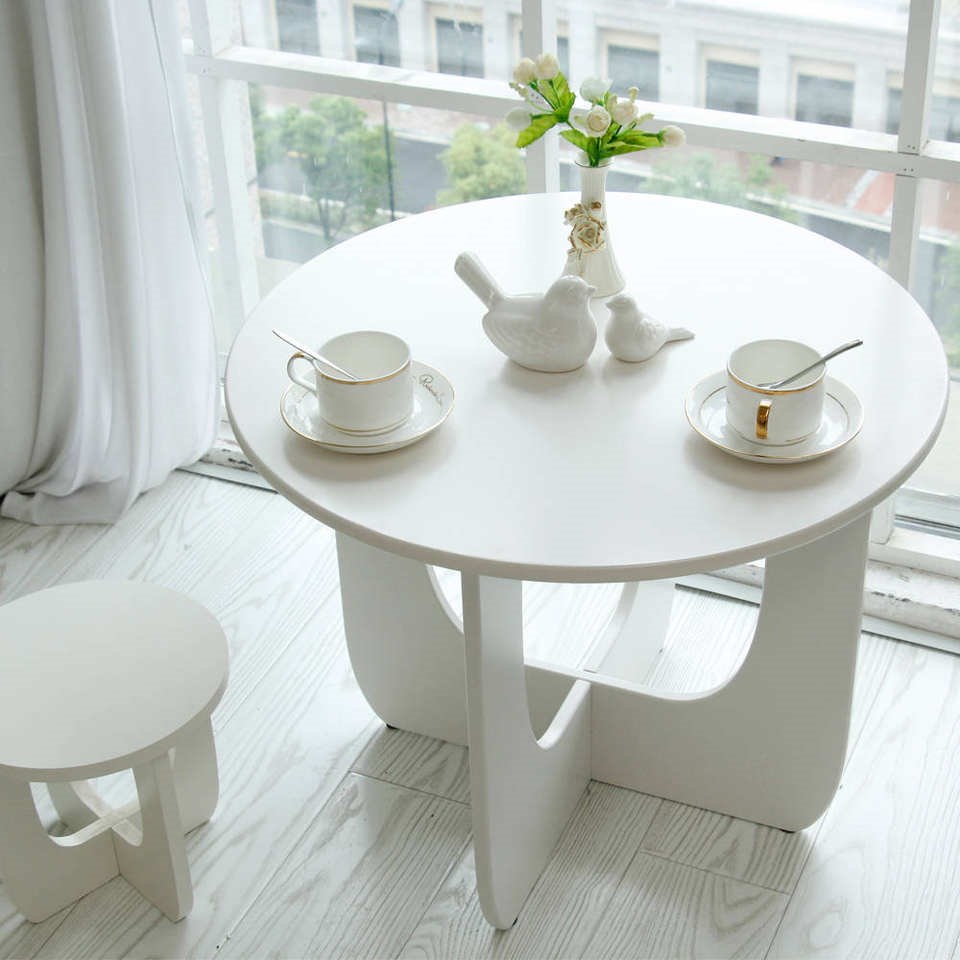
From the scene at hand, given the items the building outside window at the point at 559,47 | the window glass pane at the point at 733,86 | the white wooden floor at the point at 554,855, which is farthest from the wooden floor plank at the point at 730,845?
the building outside window at the point at 559,47

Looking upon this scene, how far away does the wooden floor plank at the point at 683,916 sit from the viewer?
1.66m

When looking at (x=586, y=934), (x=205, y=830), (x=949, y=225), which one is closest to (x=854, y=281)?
(x=949, y=225)

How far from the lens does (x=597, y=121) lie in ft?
4.97

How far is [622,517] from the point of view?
1.28 m

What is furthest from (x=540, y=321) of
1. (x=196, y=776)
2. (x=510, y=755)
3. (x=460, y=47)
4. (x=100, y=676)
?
(x=460, y=47)

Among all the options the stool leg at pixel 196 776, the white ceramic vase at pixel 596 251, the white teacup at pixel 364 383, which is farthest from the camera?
the stool leg at pixel 196 776

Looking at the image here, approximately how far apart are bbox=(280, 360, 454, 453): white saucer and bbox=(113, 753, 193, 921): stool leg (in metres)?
0.46

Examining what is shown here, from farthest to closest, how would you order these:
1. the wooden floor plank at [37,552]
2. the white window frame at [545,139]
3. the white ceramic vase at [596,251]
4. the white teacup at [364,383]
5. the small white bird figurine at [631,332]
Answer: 1. the wooden floor plank at [37,552]
2. the white window frame at [545,139]
3. the white ceramic vase at [596,251]
4. the small white bird figurine at [631,332]
5. the white teacup at [364,383]

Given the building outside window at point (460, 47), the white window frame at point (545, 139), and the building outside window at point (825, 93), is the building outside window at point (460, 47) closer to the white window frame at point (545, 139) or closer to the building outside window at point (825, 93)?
the white window frame at point (545, 139)

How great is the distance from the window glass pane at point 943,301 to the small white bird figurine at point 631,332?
674 millimetres

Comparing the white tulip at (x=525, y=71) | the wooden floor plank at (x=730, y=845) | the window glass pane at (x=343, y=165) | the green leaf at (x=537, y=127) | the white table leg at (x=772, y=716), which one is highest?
the white tulip at (x=525, y=71)

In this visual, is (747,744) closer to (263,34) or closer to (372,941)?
(372,941)

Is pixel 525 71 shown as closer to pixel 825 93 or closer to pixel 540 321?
pixel 540 321

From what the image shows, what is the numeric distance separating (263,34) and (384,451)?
4.61 ft
